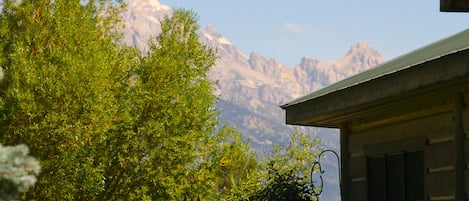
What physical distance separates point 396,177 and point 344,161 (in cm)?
177

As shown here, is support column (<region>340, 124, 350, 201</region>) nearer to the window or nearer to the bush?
the window

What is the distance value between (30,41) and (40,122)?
302cm

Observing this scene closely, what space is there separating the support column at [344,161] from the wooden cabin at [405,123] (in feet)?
0.05

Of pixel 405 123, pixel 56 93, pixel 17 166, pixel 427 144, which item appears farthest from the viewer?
pixel 56 93

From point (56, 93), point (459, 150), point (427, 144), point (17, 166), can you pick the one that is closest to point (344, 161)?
point (427, 144)

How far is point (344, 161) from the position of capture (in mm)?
14016

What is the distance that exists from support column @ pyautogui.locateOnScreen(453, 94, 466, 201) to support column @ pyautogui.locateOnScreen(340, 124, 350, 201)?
128 inches

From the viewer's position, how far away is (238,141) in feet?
151

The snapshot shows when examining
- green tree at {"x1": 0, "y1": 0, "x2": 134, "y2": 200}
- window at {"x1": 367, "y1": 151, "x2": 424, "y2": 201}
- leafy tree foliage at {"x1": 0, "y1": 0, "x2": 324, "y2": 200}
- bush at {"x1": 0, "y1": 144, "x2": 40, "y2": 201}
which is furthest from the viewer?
leafy tree foliage at {"x1": 0, "y1": 0, "x2": 324, "y2": 200}

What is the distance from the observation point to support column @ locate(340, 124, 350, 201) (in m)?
13.9

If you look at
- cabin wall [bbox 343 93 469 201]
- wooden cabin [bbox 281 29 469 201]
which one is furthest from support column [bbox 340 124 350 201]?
cabin wall [bbox 343 93 469 201]

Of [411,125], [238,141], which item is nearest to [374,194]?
[411,125]

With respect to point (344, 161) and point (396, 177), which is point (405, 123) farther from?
point (344, 161)

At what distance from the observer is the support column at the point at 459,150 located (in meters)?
10.6
